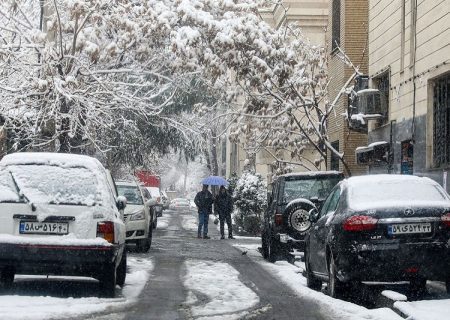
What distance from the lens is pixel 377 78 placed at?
75.1ft

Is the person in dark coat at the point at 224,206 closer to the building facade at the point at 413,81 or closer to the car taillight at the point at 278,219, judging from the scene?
the building facade at the point at 413,81

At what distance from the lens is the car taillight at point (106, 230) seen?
1047 cm

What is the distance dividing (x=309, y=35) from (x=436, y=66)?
71.8 feet

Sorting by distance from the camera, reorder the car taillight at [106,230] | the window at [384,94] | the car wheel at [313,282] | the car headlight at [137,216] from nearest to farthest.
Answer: the car taillight at [106,230]
the car wheel at [313,282]
the car headlight at [137,216]
the window at [384,94]

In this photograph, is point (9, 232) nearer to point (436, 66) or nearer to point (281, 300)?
point (281, 300)

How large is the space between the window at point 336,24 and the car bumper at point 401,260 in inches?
724

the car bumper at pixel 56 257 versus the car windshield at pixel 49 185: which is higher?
the car windshield at pixel 49 185

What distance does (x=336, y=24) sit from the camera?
28.5 metres

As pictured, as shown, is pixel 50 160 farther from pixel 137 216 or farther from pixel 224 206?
pixel 224 206

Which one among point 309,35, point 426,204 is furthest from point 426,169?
point 309,35

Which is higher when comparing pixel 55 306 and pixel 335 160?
pixel 335 160

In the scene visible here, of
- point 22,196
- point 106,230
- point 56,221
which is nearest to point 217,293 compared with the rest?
point 106,230

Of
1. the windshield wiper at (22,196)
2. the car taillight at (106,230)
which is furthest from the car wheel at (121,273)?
the windshield wiper at (22,196)

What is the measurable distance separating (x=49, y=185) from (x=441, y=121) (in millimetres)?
9189
